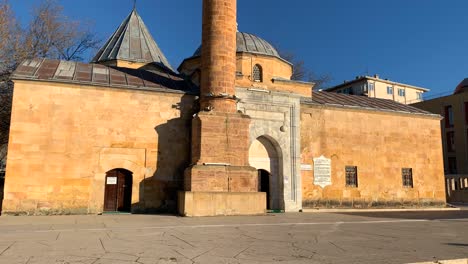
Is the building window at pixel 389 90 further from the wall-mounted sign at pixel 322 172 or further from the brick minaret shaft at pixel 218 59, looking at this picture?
the brick minaret shaft at pixel 218 59

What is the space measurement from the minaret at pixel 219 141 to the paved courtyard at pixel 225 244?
306cm

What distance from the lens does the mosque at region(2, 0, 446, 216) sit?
1309cm

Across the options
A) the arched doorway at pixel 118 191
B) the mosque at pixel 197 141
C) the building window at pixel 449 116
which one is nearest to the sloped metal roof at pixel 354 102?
the mosque at pixel 197 141

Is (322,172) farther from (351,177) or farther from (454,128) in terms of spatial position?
(454,128)

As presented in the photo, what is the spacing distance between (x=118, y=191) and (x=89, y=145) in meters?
2.02

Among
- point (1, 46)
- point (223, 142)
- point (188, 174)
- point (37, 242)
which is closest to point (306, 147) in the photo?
point (223, 142)

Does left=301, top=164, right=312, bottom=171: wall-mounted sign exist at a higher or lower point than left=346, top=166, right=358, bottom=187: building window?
higher

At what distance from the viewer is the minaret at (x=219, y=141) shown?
42.2ft

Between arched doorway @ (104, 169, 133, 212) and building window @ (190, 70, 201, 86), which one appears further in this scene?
building window @ (190, 70, 201, 86)

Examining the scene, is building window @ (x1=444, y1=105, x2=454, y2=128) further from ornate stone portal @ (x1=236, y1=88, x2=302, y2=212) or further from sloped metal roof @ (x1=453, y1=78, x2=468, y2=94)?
A: ornate stone portal @ (x1=236, y1=88, x2=302, y2=212)

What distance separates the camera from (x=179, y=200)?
1348 centimetres

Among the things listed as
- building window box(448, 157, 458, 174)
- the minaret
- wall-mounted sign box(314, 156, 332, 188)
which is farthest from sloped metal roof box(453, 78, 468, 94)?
the minaret

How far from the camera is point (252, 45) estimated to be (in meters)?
18.8

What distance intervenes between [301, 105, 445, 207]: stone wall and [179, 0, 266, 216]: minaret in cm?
438
